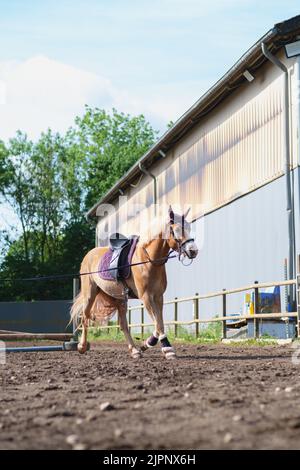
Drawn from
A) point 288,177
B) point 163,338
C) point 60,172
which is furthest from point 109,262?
point 60,172

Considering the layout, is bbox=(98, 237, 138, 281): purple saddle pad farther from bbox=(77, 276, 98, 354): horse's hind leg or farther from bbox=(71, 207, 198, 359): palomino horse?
bbox=(77, 276, 98, 354): horse's hind leg

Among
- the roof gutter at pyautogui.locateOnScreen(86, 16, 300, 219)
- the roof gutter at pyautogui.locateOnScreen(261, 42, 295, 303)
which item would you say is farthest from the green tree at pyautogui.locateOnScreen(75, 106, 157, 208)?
the roof gutter at pyautogui.locateOnScreen(261, 42, 295, 303)

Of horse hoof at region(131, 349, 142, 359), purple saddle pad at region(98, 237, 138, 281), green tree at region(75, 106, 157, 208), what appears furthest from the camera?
green tree at region(75, 106, 157, 208)

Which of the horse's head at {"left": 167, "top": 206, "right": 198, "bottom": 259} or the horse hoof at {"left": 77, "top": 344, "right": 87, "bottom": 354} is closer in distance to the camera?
the horse's head at {"left": 167, "top": 206, "right": 198, "bottom": 259}

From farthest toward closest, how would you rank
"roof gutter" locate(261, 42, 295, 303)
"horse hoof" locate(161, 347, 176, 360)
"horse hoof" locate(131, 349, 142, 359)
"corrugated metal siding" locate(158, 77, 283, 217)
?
"corrugated metal siding" locate(158, 77, 283, 217), "roof gutter" locate(261, 42, 295, 303), "horse hoof" locate(131, 349, 142, 359), "horse hoof" locate(161, 347, 176, 360)

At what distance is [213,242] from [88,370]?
1573cm

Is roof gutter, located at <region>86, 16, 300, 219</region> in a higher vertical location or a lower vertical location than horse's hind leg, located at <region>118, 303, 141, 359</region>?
higher

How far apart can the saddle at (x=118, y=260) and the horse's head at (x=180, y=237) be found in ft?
3.44

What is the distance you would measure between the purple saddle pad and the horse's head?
1.08 metres

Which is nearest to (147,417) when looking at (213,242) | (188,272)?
(213,242)

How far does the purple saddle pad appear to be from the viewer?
13023 millimetres

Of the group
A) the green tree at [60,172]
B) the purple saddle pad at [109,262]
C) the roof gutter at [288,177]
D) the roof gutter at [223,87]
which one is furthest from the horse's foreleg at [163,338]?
the green tree at [60,172]

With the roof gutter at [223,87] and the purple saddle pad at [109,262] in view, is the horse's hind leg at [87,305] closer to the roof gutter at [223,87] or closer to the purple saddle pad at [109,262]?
the purple saddle pad at [109,262]

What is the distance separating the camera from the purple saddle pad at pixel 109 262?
42.7 ft
